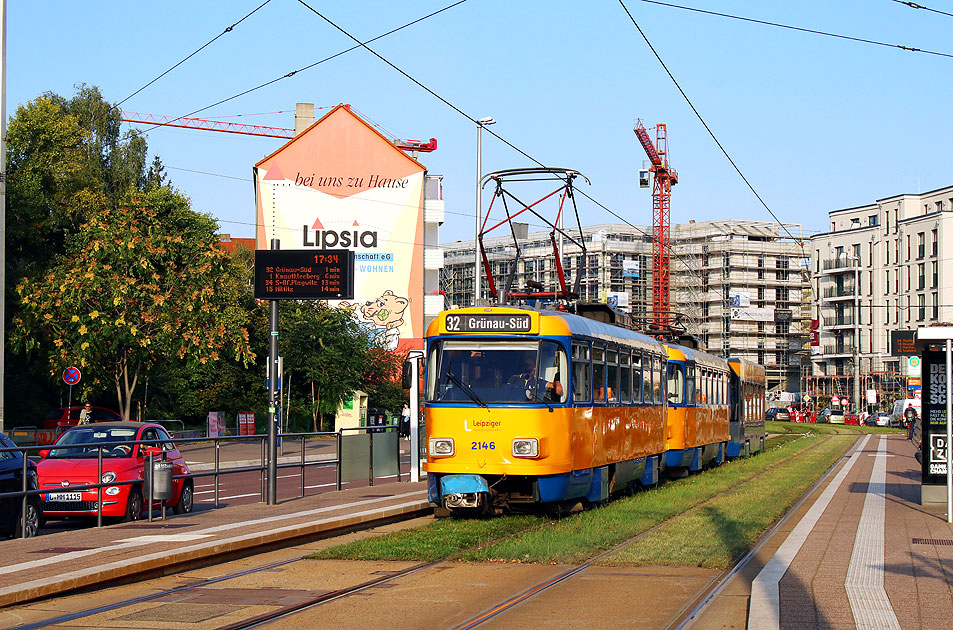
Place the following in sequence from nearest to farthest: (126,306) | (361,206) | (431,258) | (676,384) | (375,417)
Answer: (676,384), (126,306), (375,417), (361,206), (431,258)

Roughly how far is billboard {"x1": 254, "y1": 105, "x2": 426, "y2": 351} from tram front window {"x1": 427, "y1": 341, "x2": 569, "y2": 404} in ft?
188

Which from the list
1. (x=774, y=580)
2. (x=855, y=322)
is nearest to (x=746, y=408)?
(x=774, y=580)

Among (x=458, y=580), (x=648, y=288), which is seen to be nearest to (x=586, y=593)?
(x=458, y=580)

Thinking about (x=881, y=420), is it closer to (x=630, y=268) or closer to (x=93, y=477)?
(x=630, y=268)

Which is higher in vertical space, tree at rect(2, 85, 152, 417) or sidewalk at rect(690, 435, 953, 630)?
tree at rect(2, 85, 152, 417)

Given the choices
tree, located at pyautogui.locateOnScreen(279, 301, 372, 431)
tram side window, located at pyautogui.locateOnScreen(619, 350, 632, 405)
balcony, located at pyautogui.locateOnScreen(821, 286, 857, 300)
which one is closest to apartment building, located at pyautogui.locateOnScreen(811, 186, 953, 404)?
balcony, located at pyautogui.locateOnScreen(821, 286, 857, 300)

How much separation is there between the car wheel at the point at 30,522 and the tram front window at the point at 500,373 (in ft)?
18.4

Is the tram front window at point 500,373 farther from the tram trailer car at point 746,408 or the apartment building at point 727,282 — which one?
the apartment building at point 727,282

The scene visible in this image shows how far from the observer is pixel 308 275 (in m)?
19.2

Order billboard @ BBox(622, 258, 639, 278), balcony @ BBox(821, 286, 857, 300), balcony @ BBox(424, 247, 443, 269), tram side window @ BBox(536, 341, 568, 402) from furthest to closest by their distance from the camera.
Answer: billboard @ BBox(622, 258, 639, 278), balcony @ BBox(821, 286, 857, 300), balcony @ BBox(424, 247, 443, 269), tram side window @ BBox(536, 341, 568, 402)

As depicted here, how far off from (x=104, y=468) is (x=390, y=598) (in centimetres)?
757

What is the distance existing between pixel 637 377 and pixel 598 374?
354cm

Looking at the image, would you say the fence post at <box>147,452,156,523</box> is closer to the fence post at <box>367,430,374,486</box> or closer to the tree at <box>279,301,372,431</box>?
the fence post at <box>367,430,374,486</box>

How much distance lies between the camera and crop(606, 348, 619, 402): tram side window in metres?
19.9
